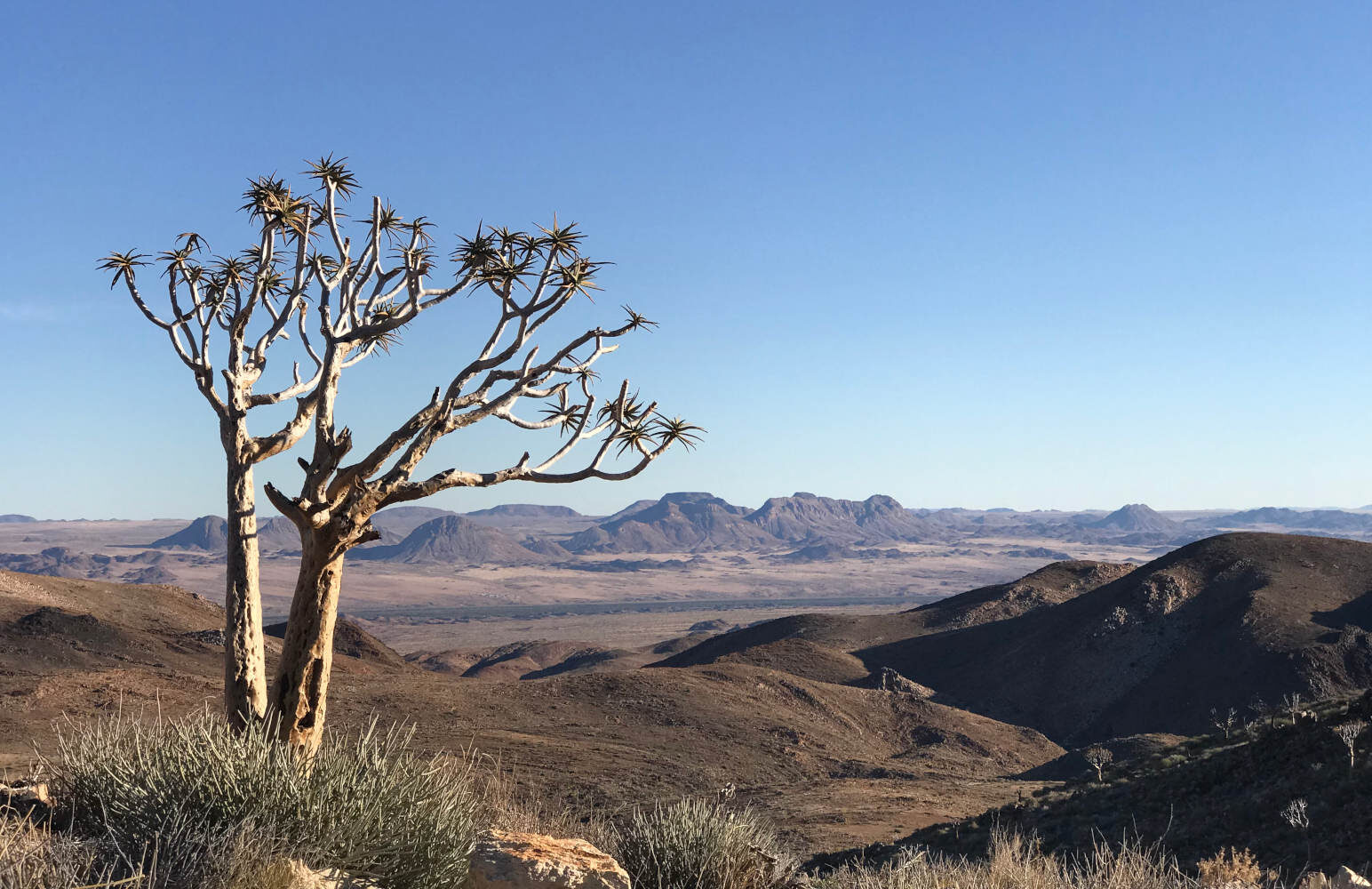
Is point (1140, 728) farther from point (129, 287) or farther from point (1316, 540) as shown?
point (129, 287)

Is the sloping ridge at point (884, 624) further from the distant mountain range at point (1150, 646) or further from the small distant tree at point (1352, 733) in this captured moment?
the small distant tree at point (1352, 733)

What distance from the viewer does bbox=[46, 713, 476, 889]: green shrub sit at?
5.97m

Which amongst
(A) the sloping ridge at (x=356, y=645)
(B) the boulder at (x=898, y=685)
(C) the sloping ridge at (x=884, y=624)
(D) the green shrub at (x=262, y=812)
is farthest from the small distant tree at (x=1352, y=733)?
(A) the sloping ridge at (x=356, y=645)

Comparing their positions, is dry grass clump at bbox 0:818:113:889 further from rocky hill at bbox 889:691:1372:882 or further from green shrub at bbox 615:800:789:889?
rocky hill at bbox 889:691:1372:882

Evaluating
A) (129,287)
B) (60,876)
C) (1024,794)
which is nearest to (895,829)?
(1024,794)

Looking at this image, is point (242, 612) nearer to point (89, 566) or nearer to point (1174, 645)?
point (1174, 645)

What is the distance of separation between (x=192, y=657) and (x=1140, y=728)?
117 feet

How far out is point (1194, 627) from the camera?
46281 mm

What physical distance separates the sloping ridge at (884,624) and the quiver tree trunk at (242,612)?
131 feet

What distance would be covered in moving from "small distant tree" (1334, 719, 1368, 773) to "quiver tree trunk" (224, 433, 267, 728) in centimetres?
1636

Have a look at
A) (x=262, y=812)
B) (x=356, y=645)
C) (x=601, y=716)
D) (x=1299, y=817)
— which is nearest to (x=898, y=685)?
(x=601, y=716)

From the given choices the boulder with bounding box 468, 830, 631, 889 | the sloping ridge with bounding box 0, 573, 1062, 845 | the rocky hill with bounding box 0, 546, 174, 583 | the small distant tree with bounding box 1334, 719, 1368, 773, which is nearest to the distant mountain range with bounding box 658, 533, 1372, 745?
the sloping ridge with bounding box 0, 573, 1062, 845

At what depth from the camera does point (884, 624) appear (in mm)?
59469

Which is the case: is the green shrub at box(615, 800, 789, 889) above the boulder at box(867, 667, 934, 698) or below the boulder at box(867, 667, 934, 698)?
above
